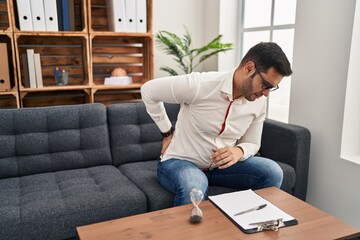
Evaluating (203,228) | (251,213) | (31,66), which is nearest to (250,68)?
(251,213)

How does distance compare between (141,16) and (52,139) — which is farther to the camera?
(141,16)

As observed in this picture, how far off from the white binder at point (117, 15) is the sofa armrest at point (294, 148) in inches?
55.9

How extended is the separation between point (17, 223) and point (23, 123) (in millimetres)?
714

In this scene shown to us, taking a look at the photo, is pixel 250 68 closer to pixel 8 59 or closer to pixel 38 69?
pixel 38 69

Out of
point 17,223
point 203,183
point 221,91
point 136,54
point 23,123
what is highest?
point 136,54

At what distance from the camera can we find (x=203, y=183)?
→ 1575 mm

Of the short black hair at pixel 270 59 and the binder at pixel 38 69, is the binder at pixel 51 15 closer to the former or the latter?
the binder at pixel 38 69

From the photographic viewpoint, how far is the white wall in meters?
1.93

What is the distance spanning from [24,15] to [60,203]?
1515mm

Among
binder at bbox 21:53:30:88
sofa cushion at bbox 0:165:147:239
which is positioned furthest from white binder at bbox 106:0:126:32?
sofa cushion at bbox 0:165:147:239

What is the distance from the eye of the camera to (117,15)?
2.62 metres

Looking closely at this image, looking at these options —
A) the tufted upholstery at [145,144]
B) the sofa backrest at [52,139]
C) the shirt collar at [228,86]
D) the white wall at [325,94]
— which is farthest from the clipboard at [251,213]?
the sofa backrest at [52,139]

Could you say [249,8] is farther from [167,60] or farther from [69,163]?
[69,163]

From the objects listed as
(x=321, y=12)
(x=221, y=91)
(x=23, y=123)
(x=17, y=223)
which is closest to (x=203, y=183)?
(x=221, y=91)
